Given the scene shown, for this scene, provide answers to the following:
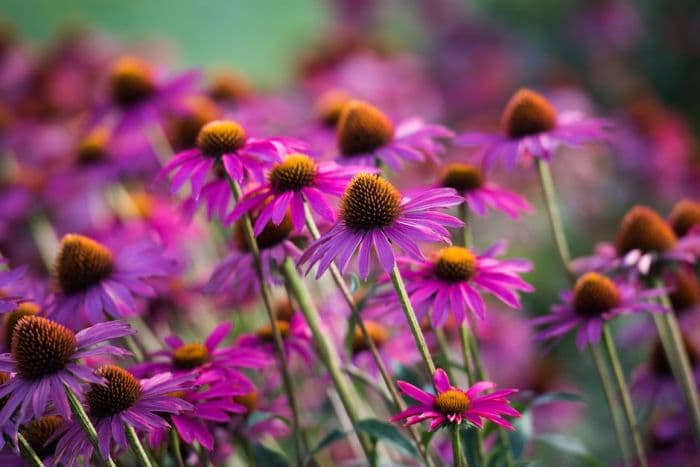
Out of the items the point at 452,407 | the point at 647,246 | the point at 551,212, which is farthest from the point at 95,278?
the point at 647,246

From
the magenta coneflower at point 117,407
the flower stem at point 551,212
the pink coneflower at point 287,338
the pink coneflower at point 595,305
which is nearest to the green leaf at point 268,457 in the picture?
the pink coneflower at point 287,338

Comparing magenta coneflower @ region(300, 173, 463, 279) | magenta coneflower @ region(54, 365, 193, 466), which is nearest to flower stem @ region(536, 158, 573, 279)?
magenta coneflower @ region(300, 173, 463, 279)

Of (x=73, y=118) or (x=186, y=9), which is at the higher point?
(x=186, y=9)

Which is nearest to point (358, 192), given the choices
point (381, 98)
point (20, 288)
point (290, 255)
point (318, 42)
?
point (290, 255)

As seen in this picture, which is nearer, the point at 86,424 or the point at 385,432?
the point at 86,424

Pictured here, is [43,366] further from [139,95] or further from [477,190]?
[139,95]

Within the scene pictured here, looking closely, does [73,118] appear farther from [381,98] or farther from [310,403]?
[310,403]

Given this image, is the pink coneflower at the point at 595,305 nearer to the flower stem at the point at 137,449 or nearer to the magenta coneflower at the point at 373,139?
the magenta coneflower at the point at 373,139
